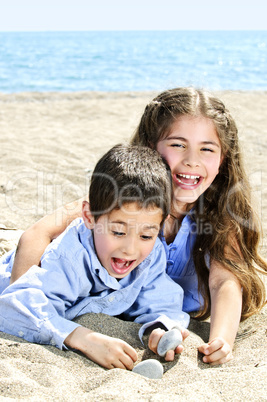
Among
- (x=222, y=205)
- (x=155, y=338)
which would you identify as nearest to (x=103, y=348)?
(x=155, y=338)

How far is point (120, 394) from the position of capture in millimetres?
1740

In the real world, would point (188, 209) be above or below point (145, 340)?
above

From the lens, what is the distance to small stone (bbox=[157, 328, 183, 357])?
2141 mm

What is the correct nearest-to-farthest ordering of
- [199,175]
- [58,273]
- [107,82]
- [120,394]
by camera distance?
1. [120,394]
2. [58,273]
3. [199,175]
4. [107,82]

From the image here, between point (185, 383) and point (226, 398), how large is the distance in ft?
0.68

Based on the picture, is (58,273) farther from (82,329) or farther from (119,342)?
(119,342)

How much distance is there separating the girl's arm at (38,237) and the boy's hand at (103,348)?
679 mm

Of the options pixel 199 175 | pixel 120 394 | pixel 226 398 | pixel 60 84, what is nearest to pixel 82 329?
pixel 120 394

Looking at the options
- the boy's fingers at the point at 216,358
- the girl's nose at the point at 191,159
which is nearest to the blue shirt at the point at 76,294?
the boy's fingers at the point at 216,358

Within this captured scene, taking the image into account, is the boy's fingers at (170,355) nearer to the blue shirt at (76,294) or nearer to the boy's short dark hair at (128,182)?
the blue shirt at (76,294)

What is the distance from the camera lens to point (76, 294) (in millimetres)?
2381

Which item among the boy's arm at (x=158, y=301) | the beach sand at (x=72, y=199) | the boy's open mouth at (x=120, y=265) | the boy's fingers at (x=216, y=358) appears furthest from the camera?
the boy's arm at (x=158, y=301)

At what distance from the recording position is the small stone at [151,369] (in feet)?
6.57

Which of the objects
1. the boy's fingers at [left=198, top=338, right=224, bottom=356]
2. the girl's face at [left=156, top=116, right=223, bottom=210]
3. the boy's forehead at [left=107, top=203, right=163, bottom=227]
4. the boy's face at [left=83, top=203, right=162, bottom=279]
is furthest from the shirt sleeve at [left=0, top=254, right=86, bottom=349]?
the girl's face at [left=156, top=116, right=223, bottom=210]
